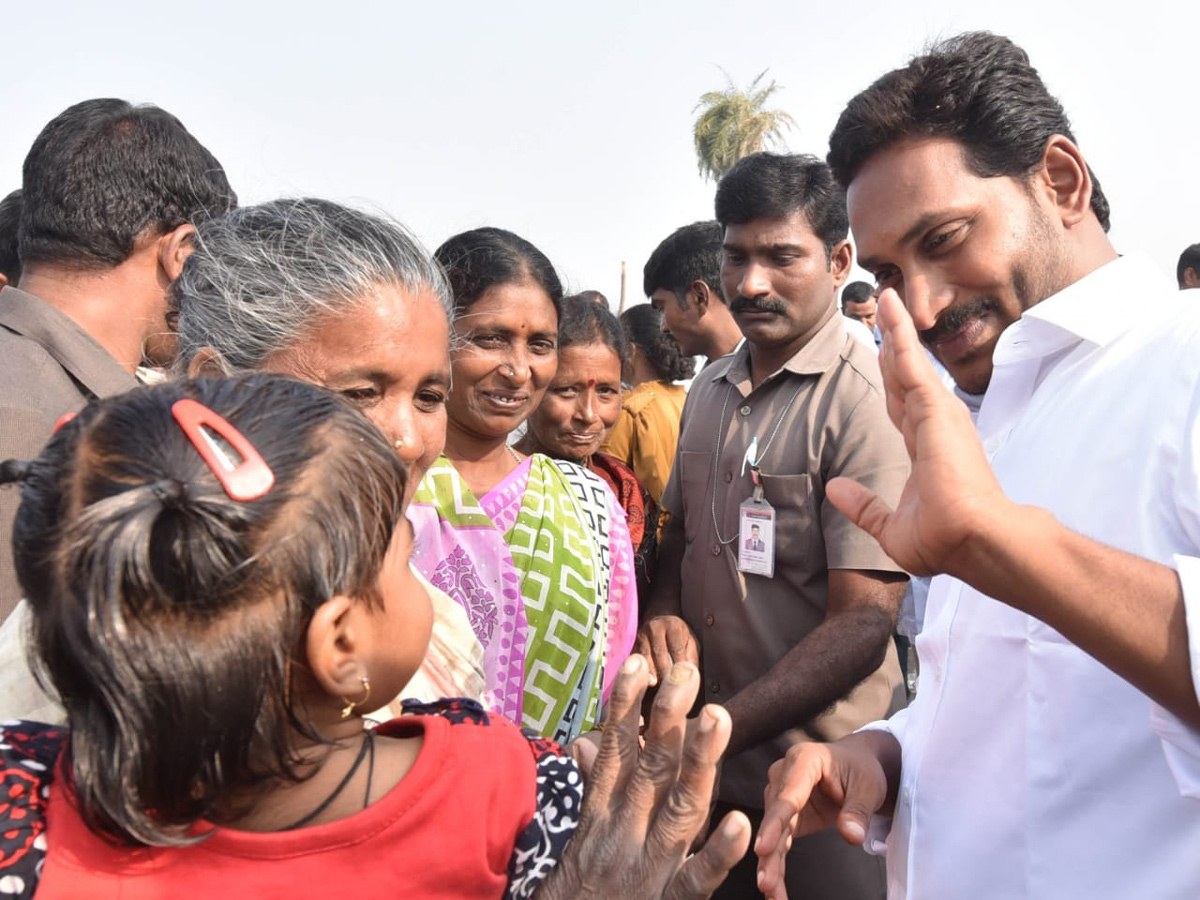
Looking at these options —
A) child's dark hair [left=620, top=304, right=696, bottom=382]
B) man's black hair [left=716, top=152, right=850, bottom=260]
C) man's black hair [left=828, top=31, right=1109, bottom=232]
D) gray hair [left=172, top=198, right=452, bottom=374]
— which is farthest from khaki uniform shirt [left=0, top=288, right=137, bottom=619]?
child's dark hair [left=620, top=304, right=696, bottom=382]

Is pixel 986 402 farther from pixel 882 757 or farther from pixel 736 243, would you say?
pixel 736 243

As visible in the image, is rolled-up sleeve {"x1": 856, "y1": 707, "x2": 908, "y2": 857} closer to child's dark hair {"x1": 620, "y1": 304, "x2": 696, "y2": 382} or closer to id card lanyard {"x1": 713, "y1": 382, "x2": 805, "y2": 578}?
id card lanyard {"x1": 713, "y1": 382, "x2": 805, "y2": 578}

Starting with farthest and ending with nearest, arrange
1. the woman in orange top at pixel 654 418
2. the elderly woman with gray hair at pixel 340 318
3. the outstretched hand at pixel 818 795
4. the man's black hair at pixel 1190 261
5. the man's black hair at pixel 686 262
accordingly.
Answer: the man's black hair at pixel 1190 261
the man's black hair at pixel 686 262
the woman in orange top at pixel 654 418
the elderly woman with gray hair at pixel 340 318
the outstretched hand at pixel 818 795

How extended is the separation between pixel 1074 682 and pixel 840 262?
7.84ft

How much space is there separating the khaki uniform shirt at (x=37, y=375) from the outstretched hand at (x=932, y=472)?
164cm

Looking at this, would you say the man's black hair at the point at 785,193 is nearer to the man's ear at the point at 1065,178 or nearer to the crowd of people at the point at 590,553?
the crowd of people at the point at 590,553

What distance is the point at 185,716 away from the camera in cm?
99

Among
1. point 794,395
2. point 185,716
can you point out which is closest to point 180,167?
point 794,395

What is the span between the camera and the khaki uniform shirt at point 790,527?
2840mm

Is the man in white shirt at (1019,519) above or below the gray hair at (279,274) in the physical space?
below

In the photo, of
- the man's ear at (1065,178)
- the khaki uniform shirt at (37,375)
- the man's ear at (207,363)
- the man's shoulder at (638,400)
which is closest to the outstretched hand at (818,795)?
the man's ear at (1065,178)

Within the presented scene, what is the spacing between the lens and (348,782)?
1170 mm

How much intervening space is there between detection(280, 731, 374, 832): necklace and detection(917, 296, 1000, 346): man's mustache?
1353mm

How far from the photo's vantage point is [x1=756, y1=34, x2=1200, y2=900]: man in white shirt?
117cm
